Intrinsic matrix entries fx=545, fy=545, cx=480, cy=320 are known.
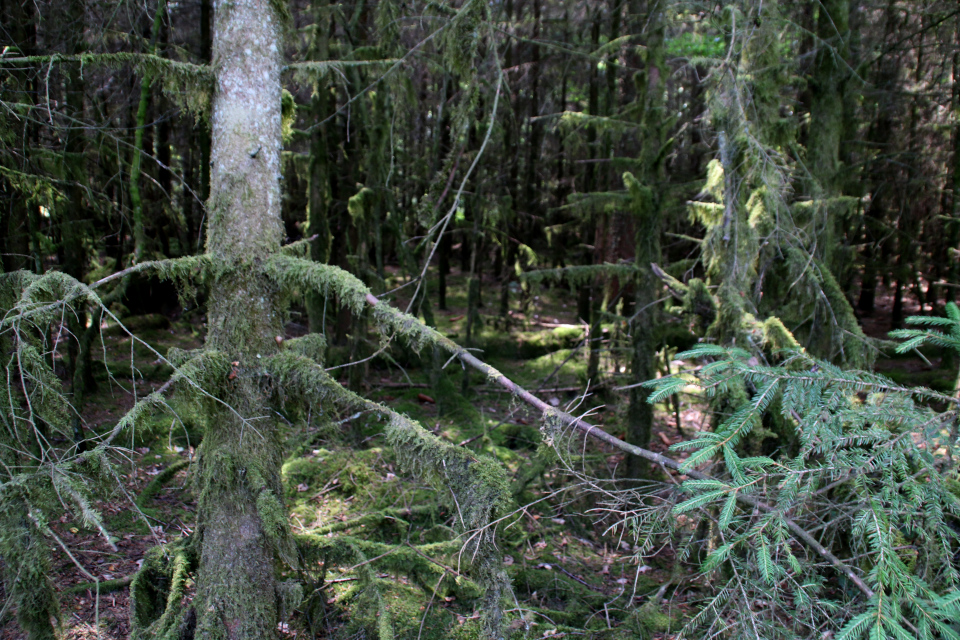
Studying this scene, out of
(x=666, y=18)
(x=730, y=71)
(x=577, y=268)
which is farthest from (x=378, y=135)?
(x=730, y=71)

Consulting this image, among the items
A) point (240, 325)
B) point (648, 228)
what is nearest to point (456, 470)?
point (240, 325)

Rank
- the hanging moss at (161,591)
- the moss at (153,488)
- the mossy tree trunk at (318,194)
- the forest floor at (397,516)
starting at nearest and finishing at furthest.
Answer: the hanging moss at (161,591) < the forest floor at (397,516) < the moss at (153,488) < the mossy tree trunk at (318,194)

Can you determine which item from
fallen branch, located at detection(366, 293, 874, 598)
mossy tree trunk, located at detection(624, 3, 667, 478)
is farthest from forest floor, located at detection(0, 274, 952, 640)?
mossy tree trunk, located at detection(624, 3, 667, 478)

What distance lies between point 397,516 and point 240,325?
3.10 meters

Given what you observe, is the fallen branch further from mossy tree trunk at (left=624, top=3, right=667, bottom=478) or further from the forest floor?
mossy tree trunk at (left=624, top=3, right=667, bottom=478)

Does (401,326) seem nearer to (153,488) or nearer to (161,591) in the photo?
(161,591)

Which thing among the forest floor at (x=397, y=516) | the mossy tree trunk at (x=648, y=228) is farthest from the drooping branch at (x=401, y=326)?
the mossy tree trunk at (x=648, y=228)

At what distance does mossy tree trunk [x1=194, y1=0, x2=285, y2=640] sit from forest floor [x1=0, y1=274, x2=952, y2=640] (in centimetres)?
36

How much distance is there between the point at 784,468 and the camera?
2592 mm

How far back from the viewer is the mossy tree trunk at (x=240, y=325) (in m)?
3.49

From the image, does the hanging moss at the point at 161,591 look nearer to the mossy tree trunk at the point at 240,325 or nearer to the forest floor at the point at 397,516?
the mossy tree trunk at the point at 240,325

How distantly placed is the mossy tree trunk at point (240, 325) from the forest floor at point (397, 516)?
1.19 feet

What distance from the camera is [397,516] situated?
5766 millimetres

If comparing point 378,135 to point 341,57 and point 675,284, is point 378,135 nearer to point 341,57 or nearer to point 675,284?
point 341,57
